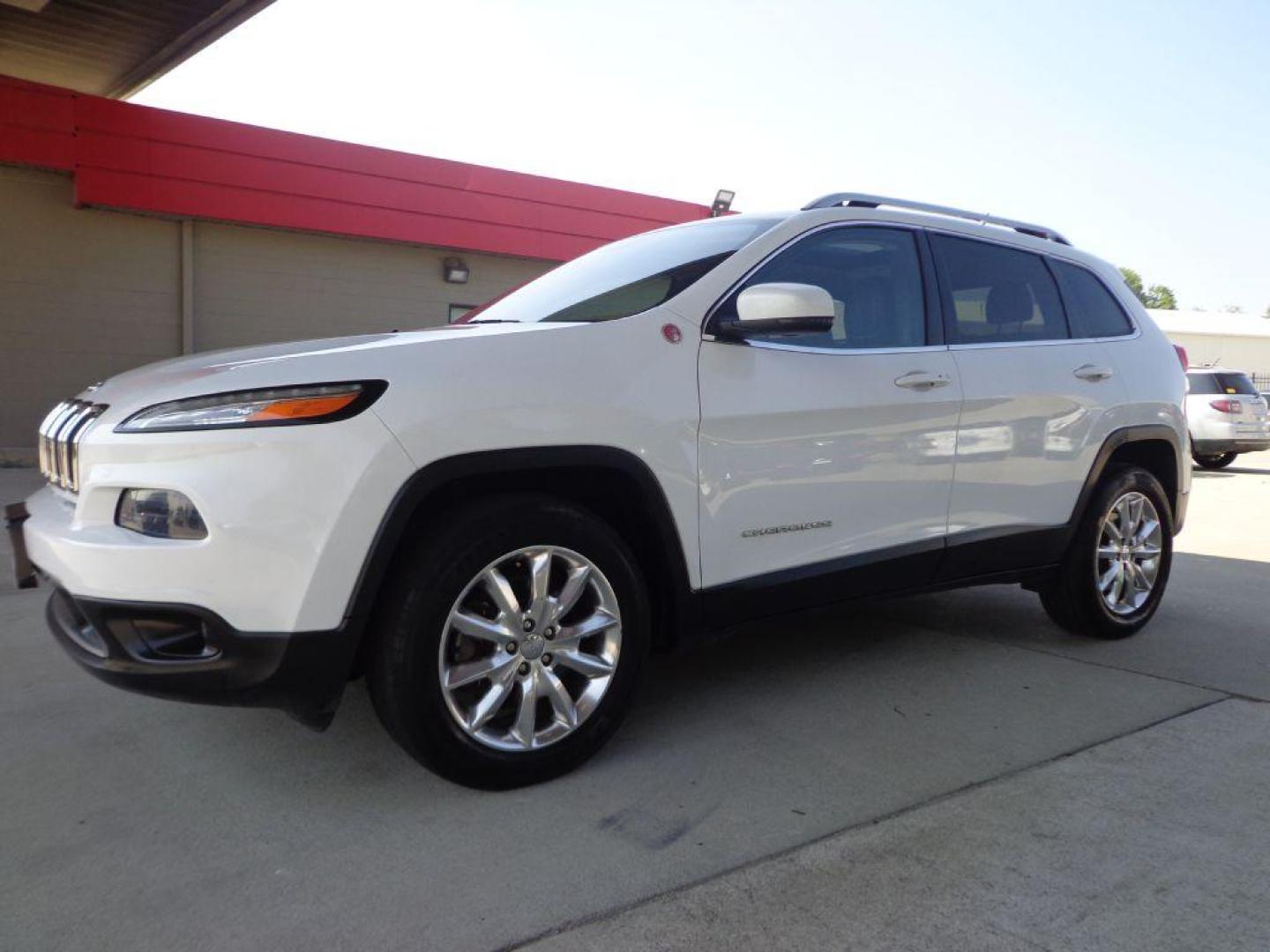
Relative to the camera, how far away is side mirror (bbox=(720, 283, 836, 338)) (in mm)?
3084

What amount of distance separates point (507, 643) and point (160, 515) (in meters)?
0.96

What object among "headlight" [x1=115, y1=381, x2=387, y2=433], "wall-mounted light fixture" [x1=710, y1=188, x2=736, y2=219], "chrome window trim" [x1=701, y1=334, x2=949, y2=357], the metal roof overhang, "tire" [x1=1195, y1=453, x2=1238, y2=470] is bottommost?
"tire" [x1=1195, y1=453, x2=1238, y2=470]

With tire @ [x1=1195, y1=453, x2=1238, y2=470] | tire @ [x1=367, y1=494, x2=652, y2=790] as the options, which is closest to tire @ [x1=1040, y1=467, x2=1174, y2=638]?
tire @ [x1=367, y1=494, x2=652, y2=790]

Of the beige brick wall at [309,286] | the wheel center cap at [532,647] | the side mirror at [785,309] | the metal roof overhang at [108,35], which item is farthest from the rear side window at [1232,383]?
the wheel center cap at [532,647]

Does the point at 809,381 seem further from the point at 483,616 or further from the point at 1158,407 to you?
the point at 1158,407

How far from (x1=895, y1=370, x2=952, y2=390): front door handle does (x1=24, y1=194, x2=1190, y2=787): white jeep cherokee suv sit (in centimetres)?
1

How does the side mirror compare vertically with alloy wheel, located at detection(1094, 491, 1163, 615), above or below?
above

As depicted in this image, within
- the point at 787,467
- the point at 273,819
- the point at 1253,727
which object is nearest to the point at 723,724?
the point at 787,467

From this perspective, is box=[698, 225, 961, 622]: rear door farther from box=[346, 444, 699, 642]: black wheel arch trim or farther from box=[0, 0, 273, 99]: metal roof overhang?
box=[0, 0, 273, 99]: metal roof overhang

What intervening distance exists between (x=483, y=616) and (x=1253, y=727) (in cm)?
268

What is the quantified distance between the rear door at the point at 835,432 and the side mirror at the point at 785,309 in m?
0.13

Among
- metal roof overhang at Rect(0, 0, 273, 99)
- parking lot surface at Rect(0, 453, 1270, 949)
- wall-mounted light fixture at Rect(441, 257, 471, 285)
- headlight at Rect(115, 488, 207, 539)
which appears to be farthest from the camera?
wall-mounted light fixture at Rect(441, 257, 471, 285)

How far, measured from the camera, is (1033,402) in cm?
415

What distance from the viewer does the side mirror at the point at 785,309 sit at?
3.08m
